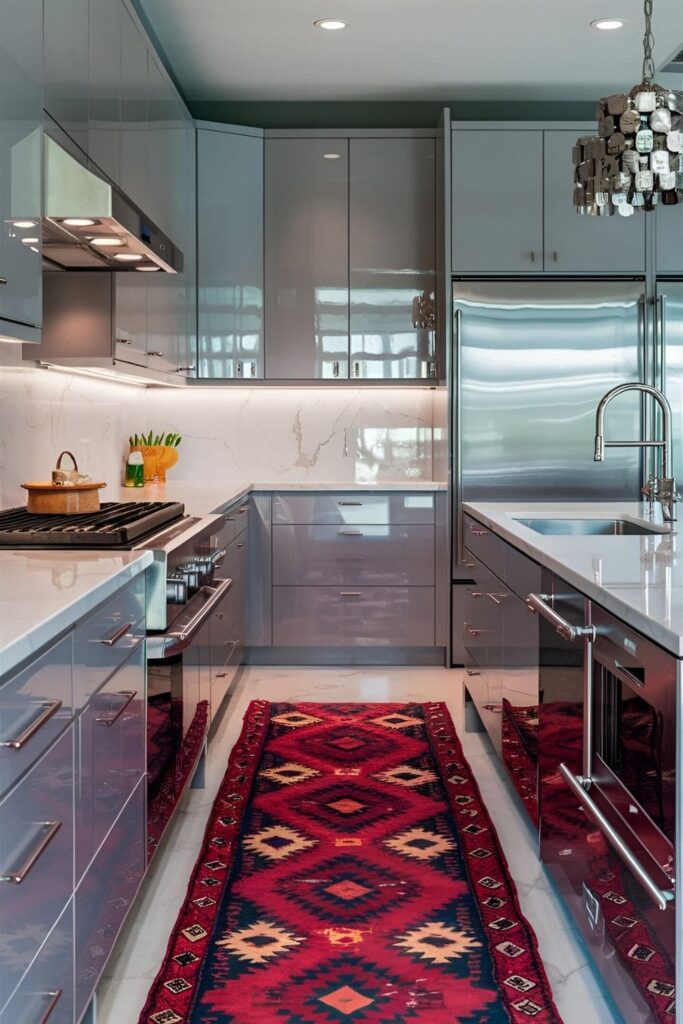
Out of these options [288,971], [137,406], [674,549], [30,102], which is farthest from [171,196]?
[288,971]

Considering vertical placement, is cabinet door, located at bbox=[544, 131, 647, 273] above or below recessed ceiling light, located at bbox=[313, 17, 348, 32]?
below

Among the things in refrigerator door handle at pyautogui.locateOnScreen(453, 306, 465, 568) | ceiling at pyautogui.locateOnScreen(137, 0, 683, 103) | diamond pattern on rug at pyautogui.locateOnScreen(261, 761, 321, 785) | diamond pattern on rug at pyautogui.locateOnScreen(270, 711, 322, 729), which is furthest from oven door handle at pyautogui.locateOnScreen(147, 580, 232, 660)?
ceiling at pyautogui.locateOnScreen(137, 0, 683, 103)

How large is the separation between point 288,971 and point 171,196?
134 inches

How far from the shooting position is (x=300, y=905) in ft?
8.49

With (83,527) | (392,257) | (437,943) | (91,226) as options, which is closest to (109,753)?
(83,527)

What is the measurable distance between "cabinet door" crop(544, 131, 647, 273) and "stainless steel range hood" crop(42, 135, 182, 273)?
6.95ft

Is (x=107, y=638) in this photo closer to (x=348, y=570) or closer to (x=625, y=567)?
(x=625, y=567)

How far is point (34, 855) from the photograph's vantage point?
146 cm

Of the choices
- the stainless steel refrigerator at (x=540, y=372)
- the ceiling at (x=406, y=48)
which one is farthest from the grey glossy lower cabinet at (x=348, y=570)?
the ceiling at (x=406, y=48)

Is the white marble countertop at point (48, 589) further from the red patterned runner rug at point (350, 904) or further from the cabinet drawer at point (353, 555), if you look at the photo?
the cabinet drawer at point (353, 555)

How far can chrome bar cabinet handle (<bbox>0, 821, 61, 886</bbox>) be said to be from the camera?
1.36 metres

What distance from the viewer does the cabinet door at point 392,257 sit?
5.38m

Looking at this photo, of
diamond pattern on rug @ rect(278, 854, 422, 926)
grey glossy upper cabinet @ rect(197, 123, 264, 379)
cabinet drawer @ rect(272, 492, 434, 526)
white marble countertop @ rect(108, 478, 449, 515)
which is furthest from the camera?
grey glossy upper cabinet @ rect(197, 123, 264, 379)

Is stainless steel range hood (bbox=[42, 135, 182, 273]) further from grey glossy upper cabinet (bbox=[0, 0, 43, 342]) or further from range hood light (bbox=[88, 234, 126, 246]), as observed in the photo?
grey glossy upper cabinet (bbox=[0, 0, 43, 342])
